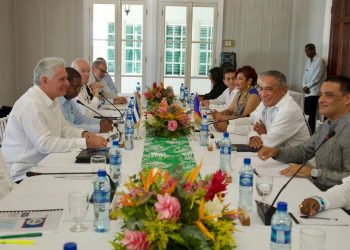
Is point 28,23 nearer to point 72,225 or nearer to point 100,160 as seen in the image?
point 100,160

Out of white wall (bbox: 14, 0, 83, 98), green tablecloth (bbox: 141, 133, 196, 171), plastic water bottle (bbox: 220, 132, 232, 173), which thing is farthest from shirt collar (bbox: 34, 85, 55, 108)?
white wall (bbox: 14, 0, 83, 98)

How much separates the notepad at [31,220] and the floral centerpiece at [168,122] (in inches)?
76.2

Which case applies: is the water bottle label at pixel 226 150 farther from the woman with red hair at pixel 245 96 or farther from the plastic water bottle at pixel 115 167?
the woman with red hair at pixel 245 96

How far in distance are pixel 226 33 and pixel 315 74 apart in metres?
2.26

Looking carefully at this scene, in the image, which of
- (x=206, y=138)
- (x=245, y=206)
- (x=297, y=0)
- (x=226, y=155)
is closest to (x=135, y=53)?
(x=297, y=0)

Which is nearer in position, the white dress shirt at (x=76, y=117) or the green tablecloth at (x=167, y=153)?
the green tablecloth at (x=167, y=153)

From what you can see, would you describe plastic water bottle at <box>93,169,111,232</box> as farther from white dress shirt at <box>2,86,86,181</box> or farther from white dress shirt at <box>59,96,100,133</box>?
white dress shirt at <box>59,96,100,133</box>

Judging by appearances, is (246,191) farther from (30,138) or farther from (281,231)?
(30,138)

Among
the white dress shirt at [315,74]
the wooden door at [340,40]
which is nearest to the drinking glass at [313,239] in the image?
the wooden door at [340,40]

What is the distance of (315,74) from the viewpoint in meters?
7.91

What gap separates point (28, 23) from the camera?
912 centimetres

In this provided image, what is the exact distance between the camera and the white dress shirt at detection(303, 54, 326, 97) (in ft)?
25.9

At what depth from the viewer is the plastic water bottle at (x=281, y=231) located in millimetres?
1392

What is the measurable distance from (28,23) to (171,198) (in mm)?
8590
